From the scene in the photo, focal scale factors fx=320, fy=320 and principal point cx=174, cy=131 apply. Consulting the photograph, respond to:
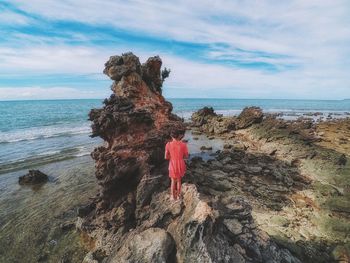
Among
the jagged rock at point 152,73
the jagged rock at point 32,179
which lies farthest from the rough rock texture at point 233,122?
the jagged rock at point 32,179

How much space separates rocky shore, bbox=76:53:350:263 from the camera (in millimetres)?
10008

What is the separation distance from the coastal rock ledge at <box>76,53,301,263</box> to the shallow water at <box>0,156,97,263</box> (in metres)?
1.19

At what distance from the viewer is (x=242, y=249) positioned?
10.3 meters

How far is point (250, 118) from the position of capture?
42.2 meters

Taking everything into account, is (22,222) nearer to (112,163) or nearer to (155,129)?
(112,163)

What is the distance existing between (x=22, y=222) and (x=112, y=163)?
6177 millimetres

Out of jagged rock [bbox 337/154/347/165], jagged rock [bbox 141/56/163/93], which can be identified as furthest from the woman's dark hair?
jagged rock [bbox 337/154/347/165]

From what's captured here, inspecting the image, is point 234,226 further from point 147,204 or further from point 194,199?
point 147,204

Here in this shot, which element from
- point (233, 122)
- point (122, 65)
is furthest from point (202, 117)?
point (122, 65)

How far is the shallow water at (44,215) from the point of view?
14.2 meters

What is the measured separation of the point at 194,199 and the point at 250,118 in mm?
33052

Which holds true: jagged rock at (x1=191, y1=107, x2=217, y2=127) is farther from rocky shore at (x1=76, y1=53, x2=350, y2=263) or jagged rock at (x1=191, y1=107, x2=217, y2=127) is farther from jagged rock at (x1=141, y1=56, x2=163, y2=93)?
jagged rock at (x1=141, y1=56, x2=163, y2=93)

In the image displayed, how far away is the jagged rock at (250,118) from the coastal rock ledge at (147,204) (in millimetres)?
23415

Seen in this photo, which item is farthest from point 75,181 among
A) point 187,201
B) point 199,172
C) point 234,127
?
point 234,127
